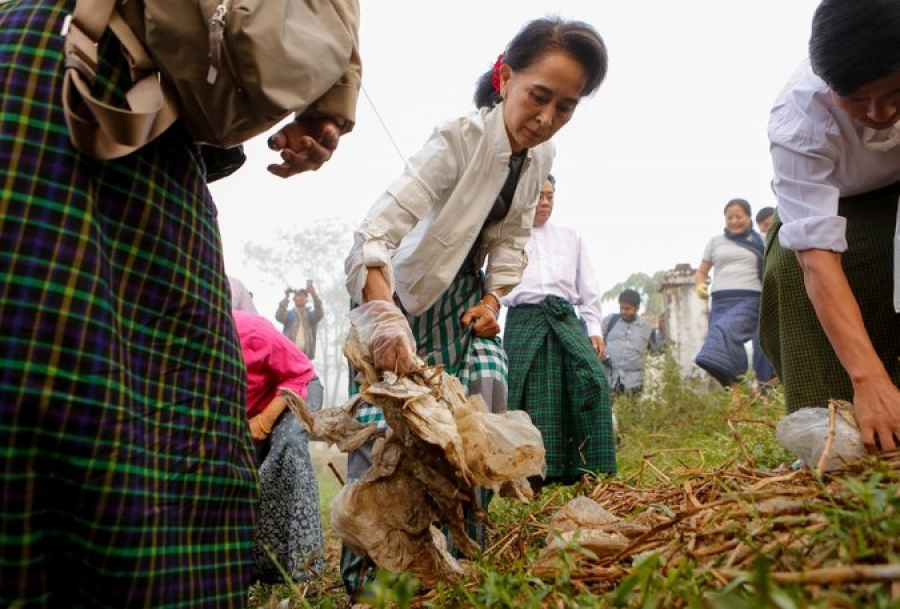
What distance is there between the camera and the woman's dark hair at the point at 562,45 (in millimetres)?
2582

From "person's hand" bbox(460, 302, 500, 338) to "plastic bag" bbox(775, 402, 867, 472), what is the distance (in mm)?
1111

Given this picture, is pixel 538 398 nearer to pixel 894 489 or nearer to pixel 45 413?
pixel 894 489

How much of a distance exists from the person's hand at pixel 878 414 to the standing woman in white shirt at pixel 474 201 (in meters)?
1.20

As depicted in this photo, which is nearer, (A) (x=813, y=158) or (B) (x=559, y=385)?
(A) (x=813, y=158)

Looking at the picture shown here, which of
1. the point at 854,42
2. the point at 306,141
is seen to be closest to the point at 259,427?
the point at 306,141

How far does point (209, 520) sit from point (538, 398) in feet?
8.76

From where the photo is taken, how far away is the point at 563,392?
152 inches

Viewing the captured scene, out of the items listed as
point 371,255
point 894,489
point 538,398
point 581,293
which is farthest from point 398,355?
point 581,293

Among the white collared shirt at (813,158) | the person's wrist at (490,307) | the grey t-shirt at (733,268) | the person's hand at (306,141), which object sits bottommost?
the person's wrist at (490,307)

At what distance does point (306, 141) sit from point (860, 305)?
1.87m

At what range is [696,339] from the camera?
36.0 ft

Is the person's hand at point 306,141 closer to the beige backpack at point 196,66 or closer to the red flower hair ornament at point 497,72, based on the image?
the beige backpack at point 196,66

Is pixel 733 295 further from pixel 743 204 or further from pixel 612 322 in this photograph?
pixel 612 322

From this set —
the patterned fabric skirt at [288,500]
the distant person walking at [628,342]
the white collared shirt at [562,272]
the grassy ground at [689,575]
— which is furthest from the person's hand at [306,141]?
the distant person walking at [628,342]
